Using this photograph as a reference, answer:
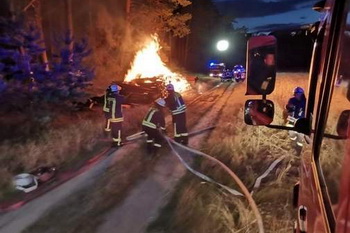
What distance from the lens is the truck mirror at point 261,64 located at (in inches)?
96.7

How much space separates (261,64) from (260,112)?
0.36m

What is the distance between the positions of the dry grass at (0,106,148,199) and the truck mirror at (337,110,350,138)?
7.33 meters

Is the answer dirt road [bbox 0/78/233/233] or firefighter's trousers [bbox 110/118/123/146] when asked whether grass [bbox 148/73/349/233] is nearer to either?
dirt road [bbox 0/78/233/233]

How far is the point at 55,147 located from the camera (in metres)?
10.0

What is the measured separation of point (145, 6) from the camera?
1080 inches


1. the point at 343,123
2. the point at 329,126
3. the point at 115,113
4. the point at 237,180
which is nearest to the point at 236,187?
the point at 237,180

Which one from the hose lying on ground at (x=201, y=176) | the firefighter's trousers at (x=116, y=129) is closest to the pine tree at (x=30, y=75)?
the firefighter's trousers at (x=116, y=129)

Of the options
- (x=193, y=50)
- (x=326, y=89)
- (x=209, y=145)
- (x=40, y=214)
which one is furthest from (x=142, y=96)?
(x=193, y=50)

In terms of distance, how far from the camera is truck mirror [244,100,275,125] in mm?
2686

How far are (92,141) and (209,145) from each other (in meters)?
3.35


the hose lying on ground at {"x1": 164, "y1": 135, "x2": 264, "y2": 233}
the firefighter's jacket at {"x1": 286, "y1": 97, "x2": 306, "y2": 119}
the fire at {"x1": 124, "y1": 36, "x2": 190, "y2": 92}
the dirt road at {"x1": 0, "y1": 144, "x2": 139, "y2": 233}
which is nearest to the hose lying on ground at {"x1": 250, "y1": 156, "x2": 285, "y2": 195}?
the hose lying on ground at {"x1": 164, "y1": 135, "x2": 264, "y2": 233}

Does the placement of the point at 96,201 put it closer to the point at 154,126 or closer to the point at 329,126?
the point at 154,126

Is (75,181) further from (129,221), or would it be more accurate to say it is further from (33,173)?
(129,221)

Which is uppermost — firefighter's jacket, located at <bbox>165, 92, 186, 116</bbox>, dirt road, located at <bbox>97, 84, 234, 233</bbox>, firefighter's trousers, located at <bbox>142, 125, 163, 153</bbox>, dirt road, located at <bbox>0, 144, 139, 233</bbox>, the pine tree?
the pine tree
